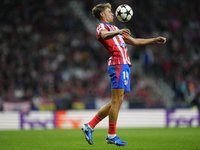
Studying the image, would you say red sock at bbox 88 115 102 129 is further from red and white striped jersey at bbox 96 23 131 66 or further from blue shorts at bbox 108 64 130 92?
red and white striped jersey at bbox 96 23 131 66

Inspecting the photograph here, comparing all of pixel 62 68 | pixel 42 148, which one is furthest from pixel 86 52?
pixel 42 148

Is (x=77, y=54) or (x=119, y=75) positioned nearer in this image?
(x=119, y=75)

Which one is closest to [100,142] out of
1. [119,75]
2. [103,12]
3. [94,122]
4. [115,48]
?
[94,122]

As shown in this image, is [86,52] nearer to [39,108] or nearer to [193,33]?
[39,108]

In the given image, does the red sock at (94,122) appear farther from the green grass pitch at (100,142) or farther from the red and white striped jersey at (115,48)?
the red and white striped jersey at (115,48)

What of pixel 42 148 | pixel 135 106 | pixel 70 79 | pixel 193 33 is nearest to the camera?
pixel 42 148

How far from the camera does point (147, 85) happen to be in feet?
46.1

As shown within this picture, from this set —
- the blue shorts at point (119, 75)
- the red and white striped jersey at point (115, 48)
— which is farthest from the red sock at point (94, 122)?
the red and white striped jersey at point (115, 48)

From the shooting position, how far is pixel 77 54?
15664 millimetres

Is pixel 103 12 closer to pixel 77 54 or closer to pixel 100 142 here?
pixel 100 142

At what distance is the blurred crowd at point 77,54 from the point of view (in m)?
13.1

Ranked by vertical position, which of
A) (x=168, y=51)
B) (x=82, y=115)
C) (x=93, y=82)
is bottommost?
(x=82, y=115)

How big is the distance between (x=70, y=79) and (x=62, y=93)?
1081mm

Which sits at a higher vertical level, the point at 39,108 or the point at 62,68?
the point at 62,68
